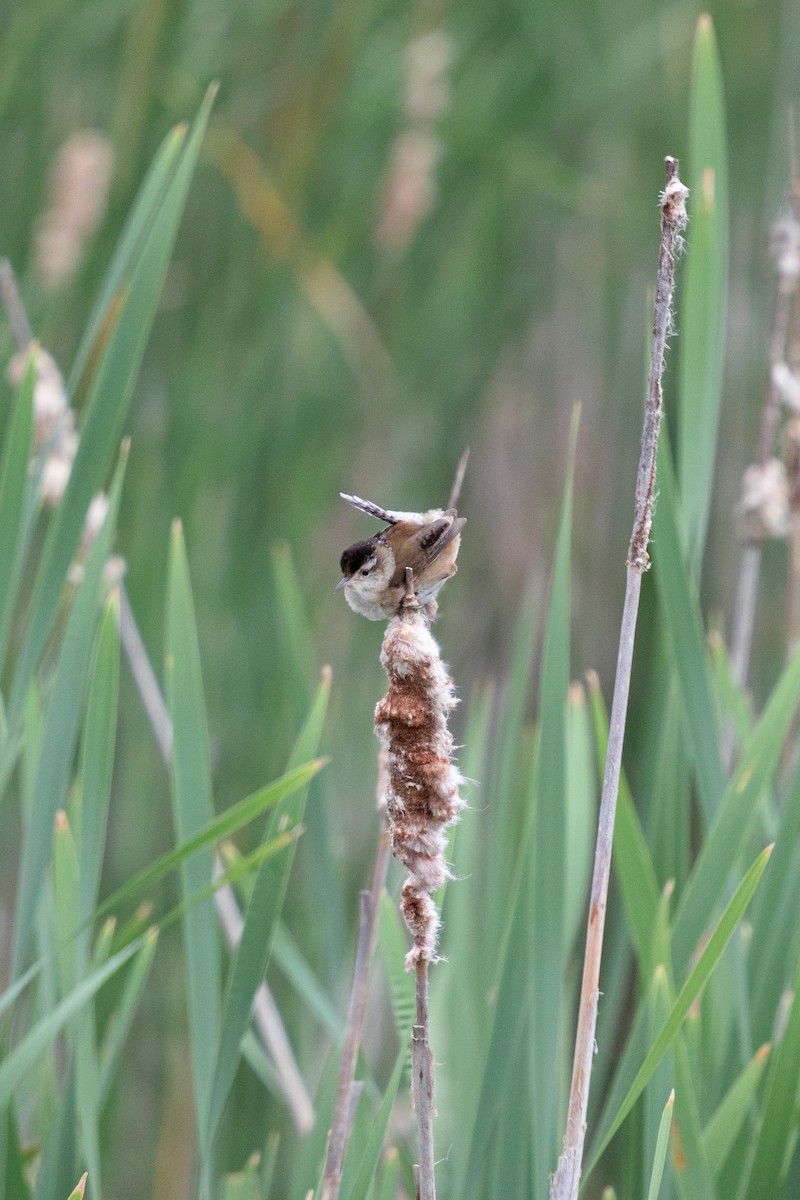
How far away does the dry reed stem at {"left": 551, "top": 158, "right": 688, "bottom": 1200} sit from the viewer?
529 mm

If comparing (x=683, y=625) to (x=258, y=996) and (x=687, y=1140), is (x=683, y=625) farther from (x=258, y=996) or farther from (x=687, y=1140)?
(x=258, y=996)

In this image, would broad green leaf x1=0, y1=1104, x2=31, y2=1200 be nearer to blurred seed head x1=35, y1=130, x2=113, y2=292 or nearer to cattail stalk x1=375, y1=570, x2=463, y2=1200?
cattail stalk x1=375, y1=570, x2=463, y2=1200

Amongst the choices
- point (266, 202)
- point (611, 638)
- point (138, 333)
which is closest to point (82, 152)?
point (266, 202)

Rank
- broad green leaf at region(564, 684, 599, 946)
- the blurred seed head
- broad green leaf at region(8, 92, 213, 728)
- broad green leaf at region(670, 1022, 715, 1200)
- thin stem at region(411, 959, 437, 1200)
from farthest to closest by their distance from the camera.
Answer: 1. the blurred seed head
2. broad green leaf at region(564, 684, 599, 946)
3. broad green leaf at region(8, 92, 213, 728)
4. broad green leaf at region(670, 1022, 715, 1200)
5. thin stem at region(411, 959, 437, 1200)

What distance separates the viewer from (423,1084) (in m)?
0.52

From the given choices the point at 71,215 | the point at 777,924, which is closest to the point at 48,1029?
the point at 777,924

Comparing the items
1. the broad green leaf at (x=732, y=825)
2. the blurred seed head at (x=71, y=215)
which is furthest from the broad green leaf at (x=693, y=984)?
the blurred seed head at (x=71, y=215)

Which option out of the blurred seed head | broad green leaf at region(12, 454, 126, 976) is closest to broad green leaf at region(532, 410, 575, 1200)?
broad green leaf at region(12, 454, 126, 976)

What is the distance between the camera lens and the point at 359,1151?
732 mm

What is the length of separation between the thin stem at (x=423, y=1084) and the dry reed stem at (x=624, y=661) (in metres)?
0.07

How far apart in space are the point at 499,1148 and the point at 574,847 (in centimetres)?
23

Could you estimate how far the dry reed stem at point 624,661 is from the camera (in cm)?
53

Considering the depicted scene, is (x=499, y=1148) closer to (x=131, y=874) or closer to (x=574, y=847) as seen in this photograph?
(x=574, y=847)

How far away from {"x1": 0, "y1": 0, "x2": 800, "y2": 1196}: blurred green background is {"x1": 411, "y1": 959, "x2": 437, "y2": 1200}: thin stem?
2.94 feet
